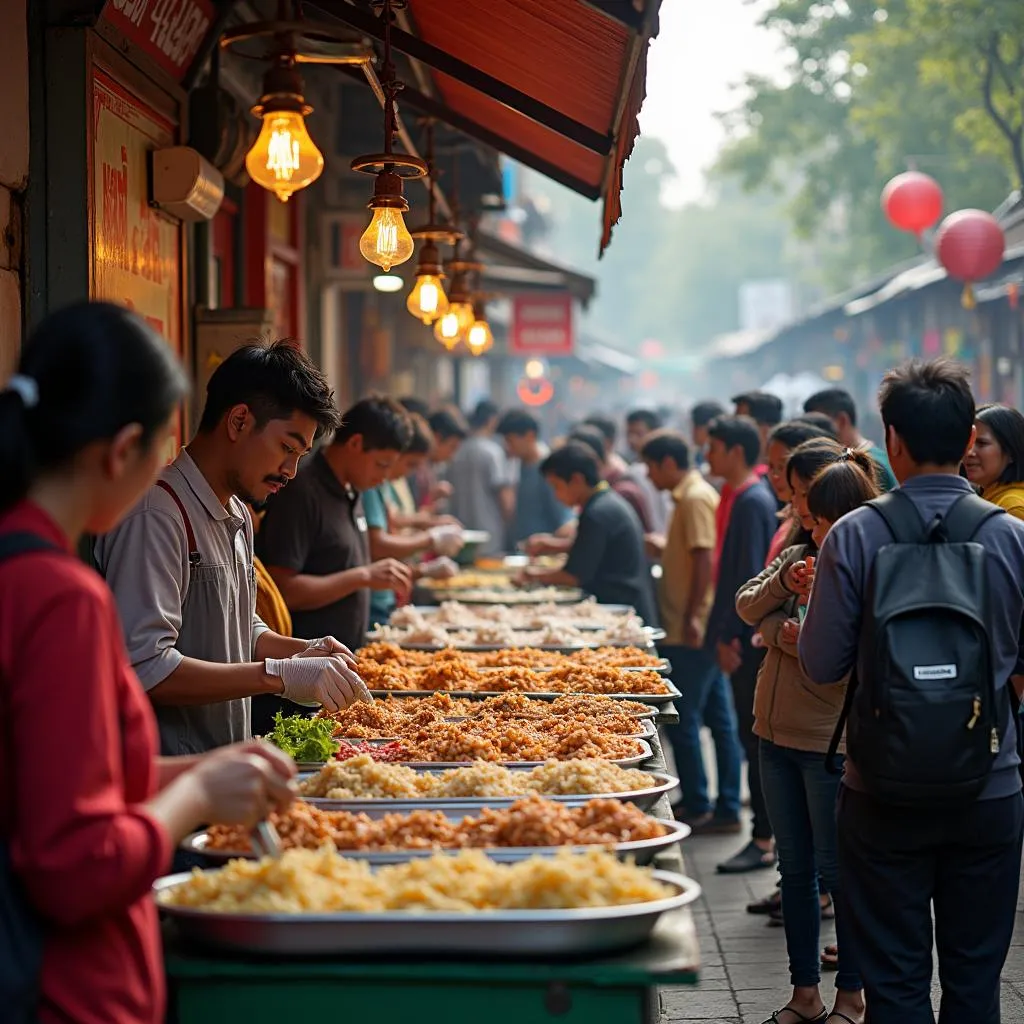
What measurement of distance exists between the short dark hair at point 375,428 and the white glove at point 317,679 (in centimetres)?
232

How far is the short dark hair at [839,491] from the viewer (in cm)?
477

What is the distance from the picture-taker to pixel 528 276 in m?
15.8

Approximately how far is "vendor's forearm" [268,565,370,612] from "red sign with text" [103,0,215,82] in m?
2.30

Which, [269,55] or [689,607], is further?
[689,607]

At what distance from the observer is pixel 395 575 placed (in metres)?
5.96

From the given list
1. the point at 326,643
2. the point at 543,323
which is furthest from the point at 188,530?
the point at 543,323

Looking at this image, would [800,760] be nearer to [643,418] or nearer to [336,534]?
[336,534]

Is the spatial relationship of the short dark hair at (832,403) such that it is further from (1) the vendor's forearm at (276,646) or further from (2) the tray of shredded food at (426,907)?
(2) the tray of shredded food at (426,907)

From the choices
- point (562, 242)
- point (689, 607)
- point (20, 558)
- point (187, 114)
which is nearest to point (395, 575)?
point (187, 114)

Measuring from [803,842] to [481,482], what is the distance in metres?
8.92

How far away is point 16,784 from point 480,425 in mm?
12167

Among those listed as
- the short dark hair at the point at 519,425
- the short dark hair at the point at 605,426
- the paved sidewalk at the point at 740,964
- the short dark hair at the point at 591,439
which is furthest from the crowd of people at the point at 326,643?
the short dark hair at the point at 519,425

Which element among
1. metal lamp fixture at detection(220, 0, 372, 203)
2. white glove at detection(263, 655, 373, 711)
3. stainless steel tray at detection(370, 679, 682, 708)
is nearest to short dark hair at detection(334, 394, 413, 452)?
stainless steel tray at detection(370, 679, 682, 708)

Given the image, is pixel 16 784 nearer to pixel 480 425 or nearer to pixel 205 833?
pixel 205 833
